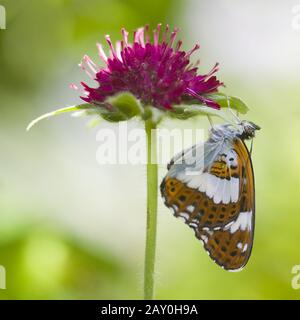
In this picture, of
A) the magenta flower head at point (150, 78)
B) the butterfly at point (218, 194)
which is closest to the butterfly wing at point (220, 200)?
the butterfly at point (218, 194)

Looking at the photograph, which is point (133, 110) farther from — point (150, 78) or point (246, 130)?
point (246, 130)

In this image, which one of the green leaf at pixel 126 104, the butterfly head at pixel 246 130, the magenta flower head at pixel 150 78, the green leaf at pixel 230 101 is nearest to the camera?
the green leaf at pixel 126 104

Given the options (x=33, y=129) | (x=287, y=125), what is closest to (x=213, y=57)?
(x=287, y=125)

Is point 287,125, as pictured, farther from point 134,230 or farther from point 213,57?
point 134,230

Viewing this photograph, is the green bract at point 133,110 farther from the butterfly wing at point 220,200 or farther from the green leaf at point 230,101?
the butterfly wing at point 220,200

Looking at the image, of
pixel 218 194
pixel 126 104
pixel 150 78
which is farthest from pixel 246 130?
pixel 126 104

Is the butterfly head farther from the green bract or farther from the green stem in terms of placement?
the green stem

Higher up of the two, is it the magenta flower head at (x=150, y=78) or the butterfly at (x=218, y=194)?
the magenta flower head at (x=150, y=78)

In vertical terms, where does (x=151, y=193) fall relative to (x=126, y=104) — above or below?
below
